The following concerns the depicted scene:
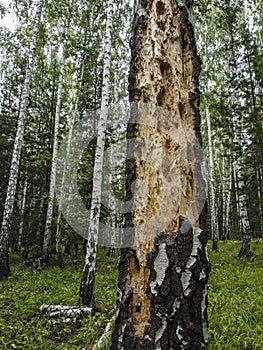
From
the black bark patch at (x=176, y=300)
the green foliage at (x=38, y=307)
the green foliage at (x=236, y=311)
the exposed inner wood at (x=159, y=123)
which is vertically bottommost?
the green foliage at (x=38, y=307)

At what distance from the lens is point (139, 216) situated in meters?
1.85

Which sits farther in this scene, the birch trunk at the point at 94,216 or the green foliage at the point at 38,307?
the birch trunk at the point at 94,216

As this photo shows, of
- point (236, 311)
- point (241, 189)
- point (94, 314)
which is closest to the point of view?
point (236, 311)

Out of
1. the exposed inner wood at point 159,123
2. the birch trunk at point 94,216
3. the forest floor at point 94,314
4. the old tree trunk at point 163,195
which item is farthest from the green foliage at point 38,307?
the exposed inner wood at point 159,123

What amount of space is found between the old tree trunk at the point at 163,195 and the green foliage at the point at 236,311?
1.61 m

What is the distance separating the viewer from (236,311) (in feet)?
13.5

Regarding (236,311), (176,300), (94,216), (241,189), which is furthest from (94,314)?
(241,189)

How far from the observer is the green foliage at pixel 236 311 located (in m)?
3.17

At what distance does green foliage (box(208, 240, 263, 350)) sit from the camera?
317 cm

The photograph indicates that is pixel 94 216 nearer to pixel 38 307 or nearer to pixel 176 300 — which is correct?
pixel 38 307

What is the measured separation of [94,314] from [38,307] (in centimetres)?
112

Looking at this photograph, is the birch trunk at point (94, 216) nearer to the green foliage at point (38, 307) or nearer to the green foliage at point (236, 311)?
the green foliage at point (38, 307)

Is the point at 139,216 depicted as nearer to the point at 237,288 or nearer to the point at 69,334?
the point at 69,334

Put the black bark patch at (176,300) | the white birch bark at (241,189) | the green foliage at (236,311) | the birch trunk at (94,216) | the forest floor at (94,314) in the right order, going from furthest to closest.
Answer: the white birch bark at (241,189) < the birch trunk at (94,216) < the forest floor at (94,314) < the green foliage at (236,311) < the black bark patch at (176,300)
